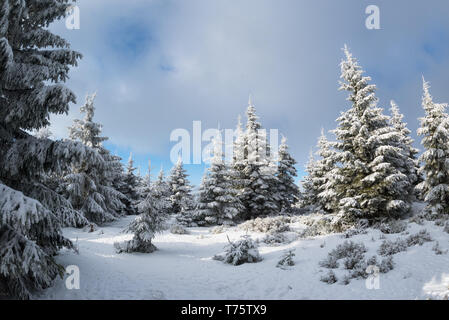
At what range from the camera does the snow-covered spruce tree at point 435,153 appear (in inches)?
607

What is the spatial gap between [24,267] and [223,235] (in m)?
15.3

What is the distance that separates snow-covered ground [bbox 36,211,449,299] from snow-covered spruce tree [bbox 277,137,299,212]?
15204 mm

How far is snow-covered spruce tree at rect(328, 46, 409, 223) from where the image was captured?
14945 millimetres

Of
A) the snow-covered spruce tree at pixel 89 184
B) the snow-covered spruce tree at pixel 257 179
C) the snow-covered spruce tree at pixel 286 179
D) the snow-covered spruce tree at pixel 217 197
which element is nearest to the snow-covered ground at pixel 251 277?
the snow-covered spruce tree at pixel 89 184

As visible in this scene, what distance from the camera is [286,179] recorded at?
2947 cm

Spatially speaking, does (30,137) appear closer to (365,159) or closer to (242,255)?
(242,255)

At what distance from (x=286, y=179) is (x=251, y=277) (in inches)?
824

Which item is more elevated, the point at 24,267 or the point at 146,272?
the point at 24,267

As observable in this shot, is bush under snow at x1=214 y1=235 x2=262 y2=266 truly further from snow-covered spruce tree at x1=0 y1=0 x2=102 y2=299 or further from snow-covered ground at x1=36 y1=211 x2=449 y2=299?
snow-covered spruce tree at x1=0 y1=0 x2=102 y2=299

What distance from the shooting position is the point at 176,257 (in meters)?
13.2

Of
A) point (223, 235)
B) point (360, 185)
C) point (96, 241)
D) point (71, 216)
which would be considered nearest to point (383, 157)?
point (360, 185)

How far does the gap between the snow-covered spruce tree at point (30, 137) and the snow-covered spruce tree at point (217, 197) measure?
55.8 feet

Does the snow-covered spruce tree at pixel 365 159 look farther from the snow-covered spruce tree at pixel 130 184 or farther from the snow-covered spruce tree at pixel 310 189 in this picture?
the snow-covered spruce tree at pixel 130 184
